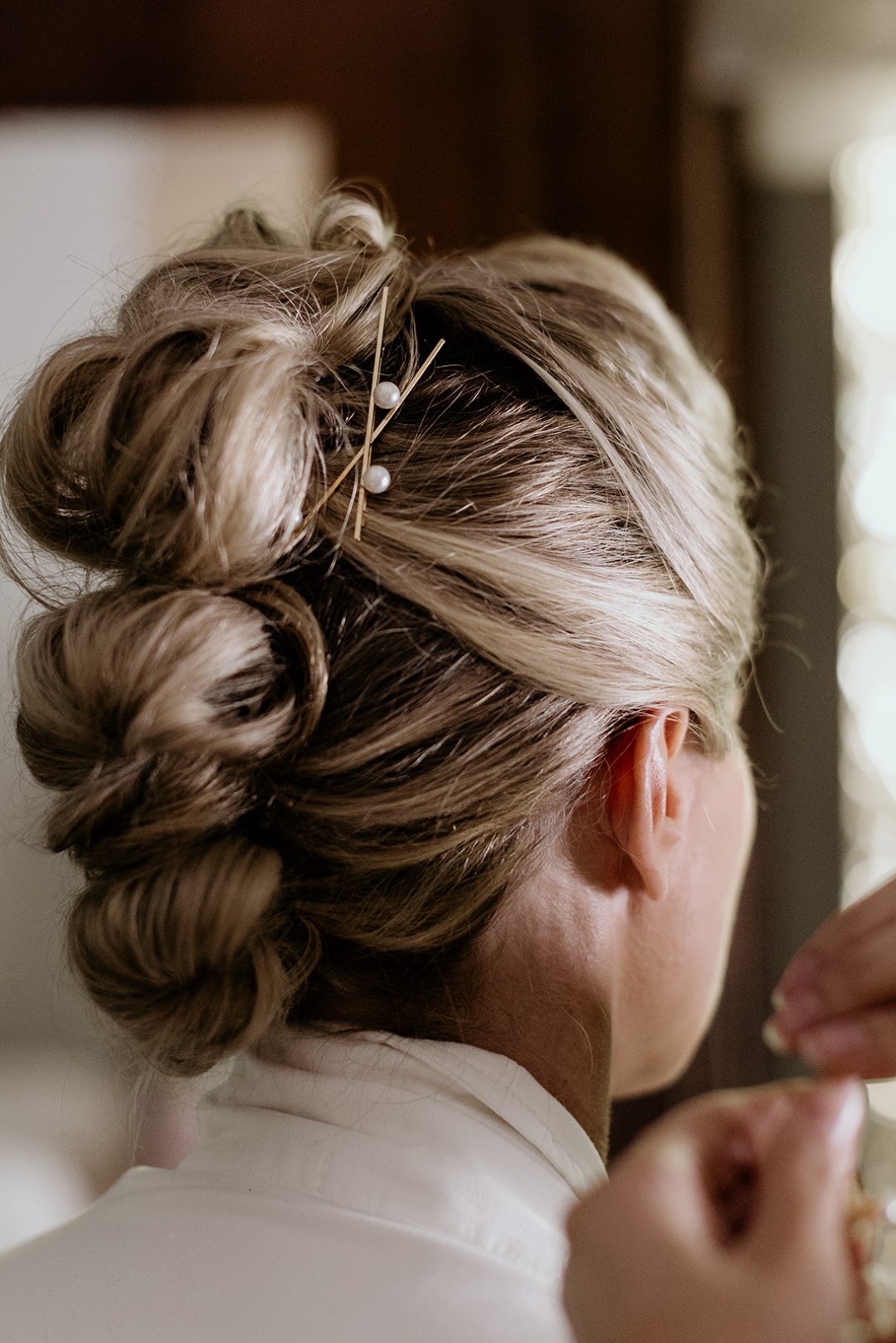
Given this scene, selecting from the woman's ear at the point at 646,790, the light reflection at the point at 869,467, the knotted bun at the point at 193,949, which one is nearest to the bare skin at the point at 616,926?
the woman's ear at the point at 646,790

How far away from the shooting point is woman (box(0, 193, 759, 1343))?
49 cm

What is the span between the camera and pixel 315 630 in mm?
509

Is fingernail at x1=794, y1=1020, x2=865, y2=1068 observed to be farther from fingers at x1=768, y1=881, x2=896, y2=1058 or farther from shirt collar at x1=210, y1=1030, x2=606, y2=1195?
shirt collar at x1=210, y1=1030, x2=606, y2=1195

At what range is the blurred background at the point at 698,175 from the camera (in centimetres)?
128

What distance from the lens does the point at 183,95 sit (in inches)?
51.3

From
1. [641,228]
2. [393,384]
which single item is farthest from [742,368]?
[393,384]

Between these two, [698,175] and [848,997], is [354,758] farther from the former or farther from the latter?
[698,175]

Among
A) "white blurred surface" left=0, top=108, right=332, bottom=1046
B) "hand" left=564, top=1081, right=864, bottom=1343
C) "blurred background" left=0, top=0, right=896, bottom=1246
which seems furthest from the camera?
"blurred background" left=0, top=0, right=896, bottom=1246

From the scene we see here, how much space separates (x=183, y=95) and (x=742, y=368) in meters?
0.75

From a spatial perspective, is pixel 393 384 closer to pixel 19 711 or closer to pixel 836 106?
pixel 19 711

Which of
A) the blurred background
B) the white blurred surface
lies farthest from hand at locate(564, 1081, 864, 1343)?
the blurred background

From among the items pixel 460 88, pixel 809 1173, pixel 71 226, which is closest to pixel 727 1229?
pixel 809 1173

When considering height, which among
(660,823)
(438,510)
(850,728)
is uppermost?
(438,510)

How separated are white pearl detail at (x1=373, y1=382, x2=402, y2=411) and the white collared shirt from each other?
1.03 ft
